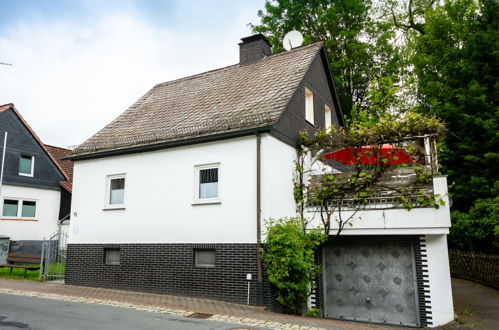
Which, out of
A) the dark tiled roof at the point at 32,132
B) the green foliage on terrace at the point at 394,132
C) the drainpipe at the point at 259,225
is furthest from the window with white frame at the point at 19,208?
the green foliage on terrace at the point at 394,132

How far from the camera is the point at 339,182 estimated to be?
38.6ft

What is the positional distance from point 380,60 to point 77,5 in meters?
20.2

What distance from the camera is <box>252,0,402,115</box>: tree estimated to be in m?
25.0

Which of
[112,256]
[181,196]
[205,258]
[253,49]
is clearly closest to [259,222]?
[205,258]

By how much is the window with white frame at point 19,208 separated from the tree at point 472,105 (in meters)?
21.6

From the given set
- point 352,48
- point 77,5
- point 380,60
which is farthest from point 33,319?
point 380,60

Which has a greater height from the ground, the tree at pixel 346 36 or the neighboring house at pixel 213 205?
the tree at pixel 346 36

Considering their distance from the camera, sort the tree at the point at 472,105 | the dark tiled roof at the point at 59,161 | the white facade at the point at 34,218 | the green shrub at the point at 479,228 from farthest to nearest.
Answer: the dark tiled roof at the point at 59,161 → the white facade at the point at 34,218 → the tree at the point at 472,105 → the green shrub at the point at 479,228

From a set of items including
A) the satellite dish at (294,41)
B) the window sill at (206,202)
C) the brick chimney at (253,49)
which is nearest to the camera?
the window sill at (206,202)

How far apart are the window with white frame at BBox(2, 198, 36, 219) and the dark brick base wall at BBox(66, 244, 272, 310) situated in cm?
1097

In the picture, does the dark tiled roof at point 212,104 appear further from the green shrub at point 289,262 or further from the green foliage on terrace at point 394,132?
the green shrub at point 289,262

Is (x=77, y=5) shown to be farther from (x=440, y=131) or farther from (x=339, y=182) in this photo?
(x=440, y=131)

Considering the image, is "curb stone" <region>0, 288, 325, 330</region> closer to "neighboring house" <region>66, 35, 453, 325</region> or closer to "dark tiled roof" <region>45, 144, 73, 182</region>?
"neighboring house" <region>66, 35, 453, 325</region>

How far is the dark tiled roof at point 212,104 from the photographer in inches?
477
